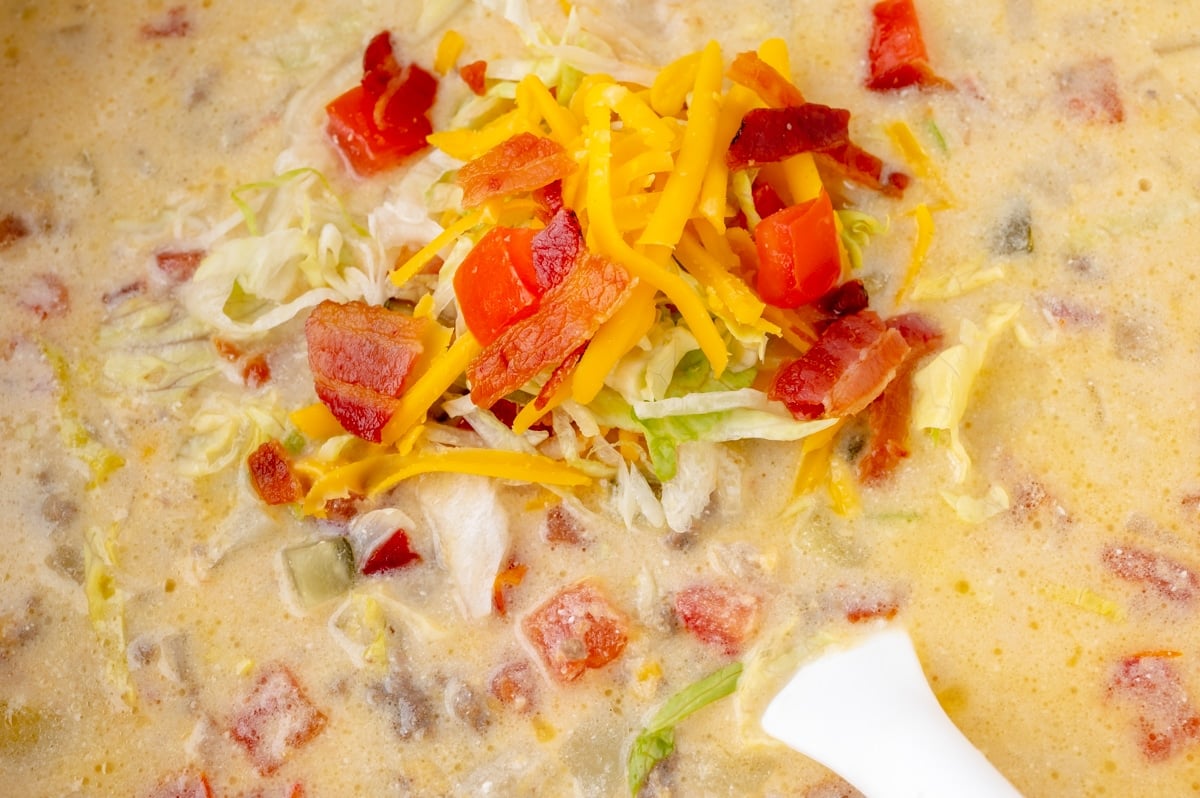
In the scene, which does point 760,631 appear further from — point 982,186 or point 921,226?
point 982,186

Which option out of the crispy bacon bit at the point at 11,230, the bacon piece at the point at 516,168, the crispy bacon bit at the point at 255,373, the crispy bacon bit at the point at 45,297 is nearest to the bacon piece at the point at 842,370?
the bacon piece at the point at 516,168

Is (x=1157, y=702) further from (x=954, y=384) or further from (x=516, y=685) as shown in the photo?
(x=516, y=685)

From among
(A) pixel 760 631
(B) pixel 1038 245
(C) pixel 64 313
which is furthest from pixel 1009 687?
(C) pixel 64 313

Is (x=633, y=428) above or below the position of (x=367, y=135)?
below

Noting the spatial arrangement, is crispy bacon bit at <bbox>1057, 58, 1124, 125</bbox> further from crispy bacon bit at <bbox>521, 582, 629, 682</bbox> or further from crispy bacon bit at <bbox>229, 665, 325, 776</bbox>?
crispy bacon bit at <bbox>229, 665, 325, 776</bbox>

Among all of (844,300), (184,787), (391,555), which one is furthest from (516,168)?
(184,787)

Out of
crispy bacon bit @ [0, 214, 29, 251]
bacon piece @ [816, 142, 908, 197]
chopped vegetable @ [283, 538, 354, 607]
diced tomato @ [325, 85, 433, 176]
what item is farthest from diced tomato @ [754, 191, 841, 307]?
crispy bacon bit @ [0, 214, 29, 251]
